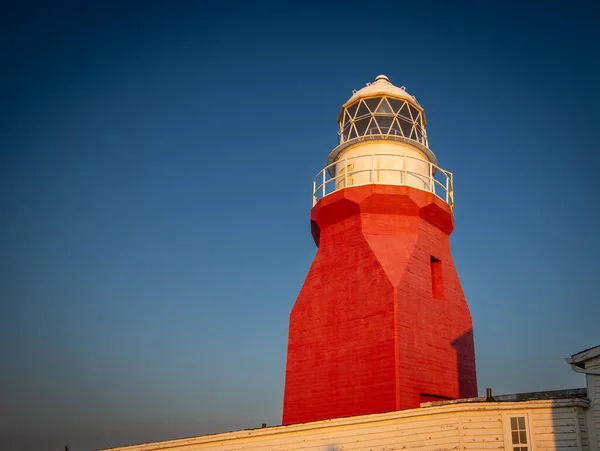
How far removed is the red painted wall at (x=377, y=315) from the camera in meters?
20.7

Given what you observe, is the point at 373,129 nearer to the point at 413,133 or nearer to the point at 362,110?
the point at 362,110

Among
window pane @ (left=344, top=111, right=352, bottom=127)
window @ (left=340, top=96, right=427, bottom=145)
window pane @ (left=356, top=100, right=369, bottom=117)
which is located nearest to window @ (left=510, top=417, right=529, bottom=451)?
window @ (left=340, top=96, right=427, bottom=145)

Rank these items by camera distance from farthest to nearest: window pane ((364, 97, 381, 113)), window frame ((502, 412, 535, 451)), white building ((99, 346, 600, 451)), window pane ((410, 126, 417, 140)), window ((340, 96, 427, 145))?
window pane ((364, 97, 381, 113)) → window pane ((410, 126, 417, 140)) → window ((340, 96, 427, 145)) → window frame ((502, 412, 535, 451)) → white building ((99, 346, 600, 451))

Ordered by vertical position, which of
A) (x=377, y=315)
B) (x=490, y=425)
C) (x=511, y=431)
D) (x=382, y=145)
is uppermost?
(x=382, y=145)

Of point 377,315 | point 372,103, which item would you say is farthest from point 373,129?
point 377,315

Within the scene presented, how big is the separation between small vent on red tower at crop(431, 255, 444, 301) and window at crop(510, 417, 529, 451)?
909 centimetres

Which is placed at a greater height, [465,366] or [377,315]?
[377,315]

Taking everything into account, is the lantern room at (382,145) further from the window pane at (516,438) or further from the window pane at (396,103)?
the window pane at (516,438)

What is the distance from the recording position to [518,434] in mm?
14430

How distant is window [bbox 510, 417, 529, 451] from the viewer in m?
14.3

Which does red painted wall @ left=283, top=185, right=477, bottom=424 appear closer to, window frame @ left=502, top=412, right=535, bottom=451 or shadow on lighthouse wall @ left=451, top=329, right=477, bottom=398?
shadow on lighthouse wall @ left=451, top=329, right=477, bottom=398

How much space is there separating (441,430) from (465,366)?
8624mm

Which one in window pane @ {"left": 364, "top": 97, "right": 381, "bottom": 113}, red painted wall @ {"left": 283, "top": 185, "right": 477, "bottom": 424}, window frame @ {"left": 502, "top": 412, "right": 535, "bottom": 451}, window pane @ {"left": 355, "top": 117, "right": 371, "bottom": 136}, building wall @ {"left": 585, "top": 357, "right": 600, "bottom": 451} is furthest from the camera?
window pane @ {"left": 364, "top": 97, "right": 381, "bottom": 113}

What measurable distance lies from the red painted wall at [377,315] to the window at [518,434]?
5.27 metres
